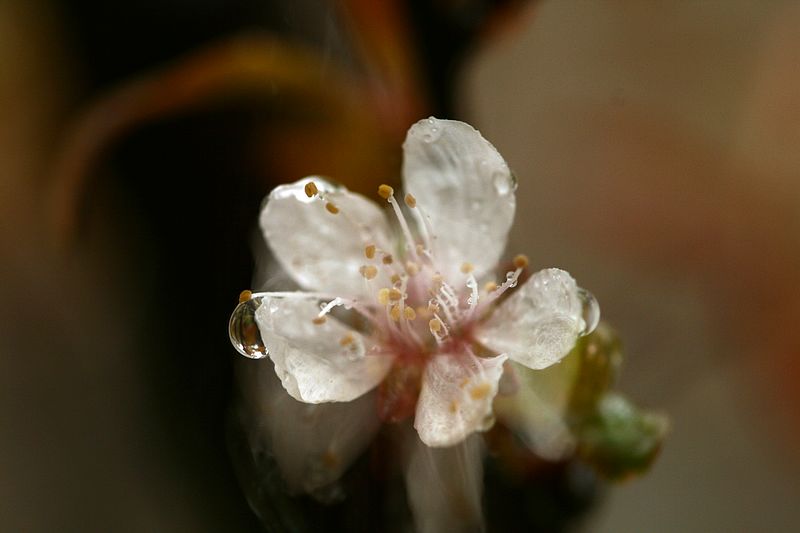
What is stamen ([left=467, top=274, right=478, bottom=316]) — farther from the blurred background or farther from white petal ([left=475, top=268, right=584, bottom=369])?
the blurred background

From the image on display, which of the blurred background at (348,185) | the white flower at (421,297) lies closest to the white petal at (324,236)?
the white flower at (421,297)

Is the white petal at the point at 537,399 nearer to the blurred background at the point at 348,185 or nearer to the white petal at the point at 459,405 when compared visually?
the white petal at the point at 459,405

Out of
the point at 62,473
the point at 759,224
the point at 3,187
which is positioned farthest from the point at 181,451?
Answer: the point at 759,224

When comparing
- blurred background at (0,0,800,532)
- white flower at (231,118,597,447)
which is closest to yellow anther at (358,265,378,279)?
white flower at (231,118,597,447)

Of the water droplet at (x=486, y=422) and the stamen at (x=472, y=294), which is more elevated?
the stamen at (x=472, y=294)

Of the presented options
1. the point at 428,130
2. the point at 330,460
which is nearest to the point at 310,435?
the point at 330,460

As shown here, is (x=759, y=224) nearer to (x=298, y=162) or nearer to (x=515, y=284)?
(x=298, y=162)
